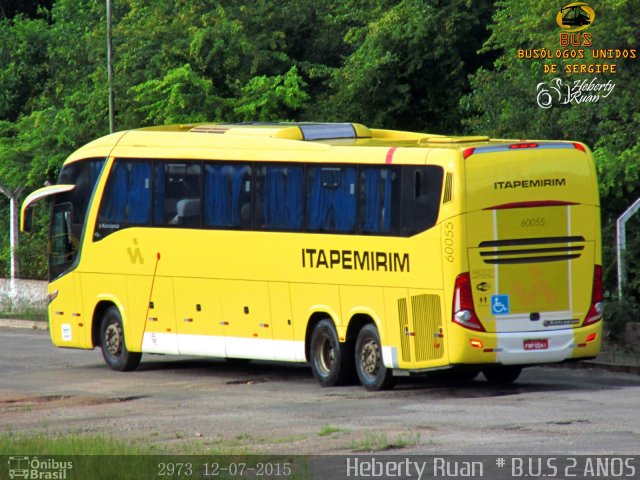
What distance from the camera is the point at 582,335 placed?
64.4ft

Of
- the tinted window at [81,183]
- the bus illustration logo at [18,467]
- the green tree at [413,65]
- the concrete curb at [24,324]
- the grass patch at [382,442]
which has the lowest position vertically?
the concrete curb at [24,324]

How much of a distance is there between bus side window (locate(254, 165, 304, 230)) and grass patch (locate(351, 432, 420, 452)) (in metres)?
6.40

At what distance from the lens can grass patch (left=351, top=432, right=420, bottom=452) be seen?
1410 centimetres

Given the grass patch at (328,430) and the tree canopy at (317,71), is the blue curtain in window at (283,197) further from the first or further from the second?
the tree canopy at (317,71)

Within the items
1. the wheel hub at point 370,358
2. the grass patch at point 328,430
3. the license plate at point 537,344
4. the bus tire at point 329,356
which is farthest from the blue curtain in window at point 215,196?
the grass patch at point 328,430

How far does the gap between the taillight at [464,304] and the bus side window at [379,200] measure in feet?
4.03

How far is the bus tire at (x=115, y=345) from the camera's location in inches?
936

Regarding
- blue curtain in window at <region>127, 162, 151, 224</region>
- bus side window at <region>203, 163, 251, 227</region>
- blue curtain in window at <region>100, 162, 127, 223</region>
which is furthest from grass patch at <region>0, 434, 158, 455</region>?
blue curtain in window at <region>100, 162, 127, 223</region>

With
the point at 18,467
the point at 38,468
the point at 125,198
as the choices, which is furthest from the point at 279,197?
the point at 38,468

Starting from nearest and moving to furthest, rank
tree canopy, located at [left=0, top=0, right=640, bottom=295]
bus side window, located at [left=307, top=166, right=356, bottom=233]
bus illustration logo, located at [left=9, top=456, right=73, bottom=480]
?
bus illustration logo, located at [left=9, top=456, right=73, bottom=480] → bus side window, located at [left=307, top=166, right=356, bottom=233] → tree canopy, located at [left=0, top=0, right=640, bottom=295]

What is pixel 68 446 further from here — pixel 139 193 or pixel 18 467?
pixel 139 193

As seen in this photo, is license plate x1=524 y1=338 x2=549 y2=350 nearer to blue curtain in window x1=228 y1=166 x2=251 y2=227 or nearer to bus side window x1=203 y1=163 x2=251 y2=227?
bus side window x1=203 y1=163 x2=251 y2=227

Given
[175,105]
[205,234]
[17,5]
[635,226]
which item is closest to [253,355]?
[205,234]

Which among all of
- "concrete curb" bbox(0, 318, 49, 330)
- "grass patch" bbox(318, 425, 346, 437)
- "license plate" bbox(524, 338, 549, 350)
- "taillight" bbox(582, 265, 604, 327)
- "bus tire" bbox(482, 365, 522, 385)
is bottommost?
"concrete curb" bbox(0, 318, 49, 330)
